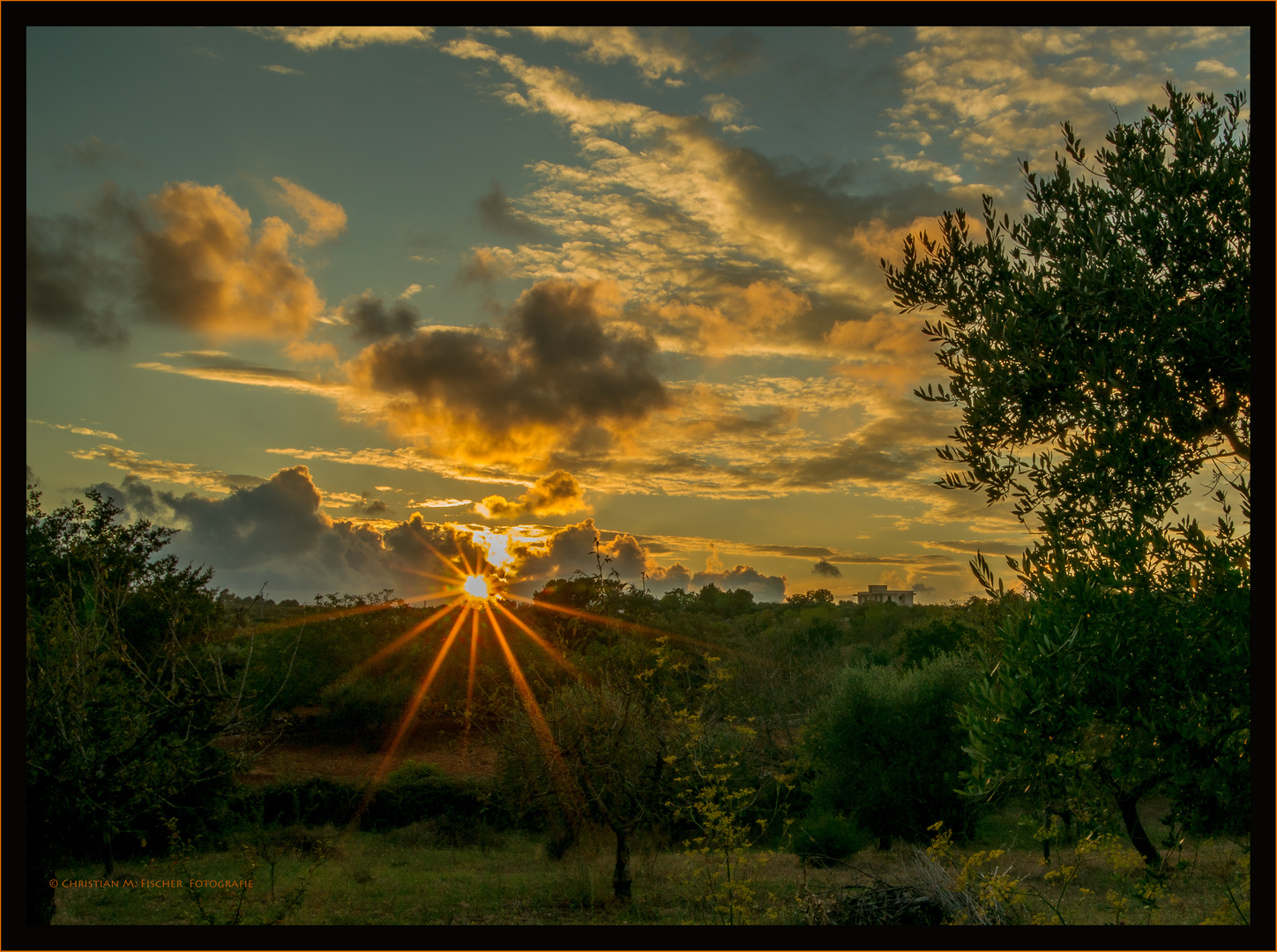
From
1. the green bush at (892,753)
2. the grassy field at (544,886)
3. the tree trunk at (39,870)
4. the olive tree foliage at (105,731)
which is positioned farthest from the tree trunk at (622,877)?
the green bush at (892,753)

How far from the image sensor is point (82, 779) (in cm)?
852

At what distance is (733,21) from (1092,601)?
5026mm

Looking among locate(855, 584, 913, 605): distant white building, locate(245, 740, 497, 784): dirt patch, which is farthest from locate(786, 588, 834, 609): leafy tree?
locate(245, 740, 497, 784): dirt patch

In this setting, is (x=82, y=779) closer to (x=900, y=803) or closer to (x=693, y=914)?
(x=693, y=914)

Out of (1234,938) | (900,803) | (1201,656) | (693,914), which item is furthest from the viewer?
(900,803)

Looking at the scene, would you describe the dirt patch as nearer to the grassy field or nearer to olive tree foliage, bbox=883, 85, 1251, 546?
the grassy field

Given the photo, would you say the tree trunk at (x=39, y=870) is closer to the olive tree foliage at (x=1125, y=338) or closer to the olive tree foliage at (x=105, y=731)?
the olive tree foliage at (x=105, y=731)

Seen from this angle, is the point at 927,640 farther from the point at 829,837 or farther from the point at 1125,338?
the point at 1125,338

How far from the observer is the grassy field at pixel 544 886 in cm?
1184

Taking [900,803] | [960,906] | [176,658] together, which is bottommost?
[900,803]

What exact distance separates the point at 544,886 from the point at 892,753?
12.5 m

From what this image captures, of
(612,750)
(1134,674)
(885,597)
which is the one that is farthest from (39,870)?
(885,597)

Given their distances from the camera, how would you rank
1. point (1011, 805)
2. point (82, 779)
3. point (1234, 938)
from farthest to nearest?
point (1011, 805) → point (82, 779) → point (1234, 938)

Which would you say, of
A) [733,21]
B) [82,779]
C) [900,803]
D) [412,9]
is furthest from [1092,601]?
[900,803]
